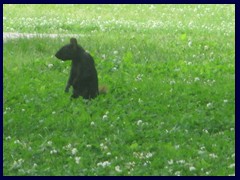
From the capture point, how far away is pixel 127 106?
11.2 m

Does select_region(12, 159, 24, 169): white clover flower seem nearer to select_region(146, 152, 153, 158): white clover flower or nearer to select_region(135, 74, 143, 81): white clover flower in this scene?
select_region(146, 152, 153, 158): white clover flower

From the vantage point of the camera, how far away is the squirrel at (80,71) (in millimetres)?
11023

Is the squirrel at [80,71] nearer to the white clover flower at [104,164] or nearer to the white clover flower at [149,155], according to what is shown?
the white clover flower at [149,155]

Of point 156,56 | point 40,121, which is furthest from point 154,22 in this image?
Result: point 40,121

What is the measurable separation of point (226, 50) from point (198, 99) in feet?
12.6

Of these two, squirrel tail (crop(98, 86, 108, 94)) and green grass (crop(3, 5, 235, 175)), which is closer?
green grass (crop(3, 5, 235, 175))

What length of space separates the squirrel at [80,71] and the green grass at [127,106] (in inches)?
7.2

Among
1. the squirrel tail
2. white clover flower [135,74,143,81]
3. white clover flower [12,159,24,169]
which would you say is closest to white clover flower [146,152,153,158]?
white clover flower [12,159,24,169]

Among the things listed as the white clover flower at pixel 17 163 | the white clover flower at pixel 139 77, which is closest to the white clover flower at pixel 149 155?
the white clover flower at pixel 17 163

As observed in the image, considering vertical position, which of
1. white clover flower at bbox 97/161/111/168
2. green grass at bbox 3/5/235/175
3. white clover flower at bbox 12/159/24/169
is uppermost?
green grass at bbox 3/5/235/175

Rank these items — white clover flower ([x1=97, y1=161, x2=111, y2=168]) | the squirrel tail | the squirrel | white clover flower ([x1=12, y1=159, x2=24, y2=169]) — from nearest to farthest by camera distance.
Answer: white clover flower ([x1=97, y1=161, x2=111, y2=168]) → white clover flower ([x1=12, y1=159, x2=24, y2=169]) → the squirrel → the squirrel tail

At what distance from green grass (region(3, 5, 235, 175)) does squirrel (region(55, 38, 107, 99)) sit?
0.18m

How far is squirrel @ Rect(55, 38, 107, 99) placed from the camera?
1102 centimetres
